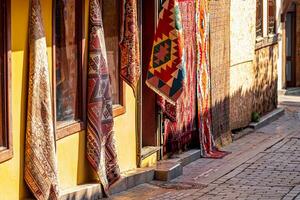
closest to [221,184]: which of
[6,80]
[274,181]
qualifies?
[274,181]

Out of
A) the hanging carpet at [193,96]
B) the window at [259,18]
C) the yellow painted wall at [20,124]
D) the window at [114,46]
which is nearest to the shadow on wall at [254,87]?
the window at [259,18]

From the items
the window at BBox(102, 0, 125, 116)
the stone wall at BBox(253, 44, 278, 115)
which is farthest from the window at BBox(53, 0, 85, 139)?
the stone wall at BBox(253, 44, 278, 115)

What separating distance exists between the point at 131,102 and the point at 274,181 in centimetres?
236

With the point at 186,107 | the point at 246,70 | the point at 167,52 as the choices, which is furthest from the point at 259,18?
the point at 167,52

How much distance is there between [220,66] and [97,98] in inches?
236

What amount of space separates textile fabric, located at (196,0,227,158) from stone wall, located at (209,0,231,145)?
405 millimetres

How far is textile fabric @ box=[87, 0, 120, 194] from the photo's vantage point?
384 inches

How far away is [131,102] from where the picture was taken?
1146 cm

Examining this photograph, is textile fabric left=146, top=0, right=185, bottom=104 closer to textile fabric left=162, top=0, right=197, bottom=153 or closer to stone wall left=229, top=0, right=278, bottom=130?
textile fabric left=162, top=0, right=197, bottom=153

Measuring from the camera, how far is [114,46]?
36.1 ft

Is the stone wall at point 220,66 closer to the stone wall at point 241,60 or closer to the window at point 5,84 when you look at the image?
the stone wall at point 241,60

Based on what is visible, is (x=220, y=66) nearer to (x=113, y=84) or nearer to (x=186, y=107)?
(x=186, y=107)

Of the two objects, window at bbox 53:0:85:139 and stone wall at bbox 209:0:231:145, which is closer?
window at bbox 53:0:85:139

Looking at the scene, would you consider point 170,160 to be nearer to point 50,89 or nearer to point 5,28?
point 50,89
